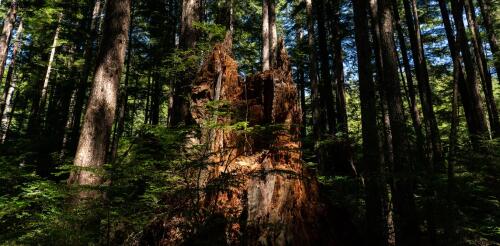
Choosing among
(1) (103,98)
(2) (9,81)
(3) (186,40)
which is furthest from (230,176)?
(2) (9,81)

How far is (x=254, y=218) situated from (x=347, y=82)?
25.2 metres

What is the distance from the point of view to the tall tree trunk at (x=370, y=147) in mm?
6627

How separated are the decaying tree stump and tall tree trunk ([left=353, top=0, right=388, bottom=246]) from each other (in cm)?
185

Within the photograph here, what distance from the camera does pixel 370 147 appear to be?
7535 millimetres

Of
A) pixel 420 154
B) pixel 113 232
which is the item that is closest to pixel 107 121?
pixel 113 232

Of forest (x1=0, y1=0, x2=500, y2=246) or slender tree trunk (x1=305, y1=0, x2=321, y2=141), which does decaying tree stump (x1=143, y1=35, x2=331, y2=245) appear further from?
slender tree trunk (x1=305, y1=0, x2=321, y2=141)

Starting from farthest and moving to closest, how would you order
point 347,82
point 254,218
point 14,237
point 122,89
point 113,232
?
point 347,82, point 122,89, point 113,232, point 14,237, point 254,218

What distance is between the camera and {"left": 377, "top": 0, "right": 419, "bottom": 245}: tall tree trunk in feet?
23.8

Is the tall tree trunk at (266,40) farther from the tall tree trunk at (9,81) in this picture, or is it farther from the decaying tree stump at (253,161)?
the tall tree trunk at (9,81)

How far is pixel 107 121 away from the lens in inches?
231

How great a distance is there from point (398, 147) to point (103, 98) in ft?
20.4

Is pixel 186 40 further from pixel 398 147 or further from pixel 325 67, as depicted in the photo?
pixel 325 67

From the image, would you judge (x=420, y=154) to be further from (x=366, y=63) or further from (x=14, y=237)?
(x=14, y=237)

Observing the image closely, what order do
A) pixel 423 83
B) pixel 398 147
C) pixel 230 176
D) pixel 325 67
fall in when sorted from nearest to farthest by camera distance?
pixel 230 176 < pixel 398 147 < pixel 423 83 < pixel 325 67
